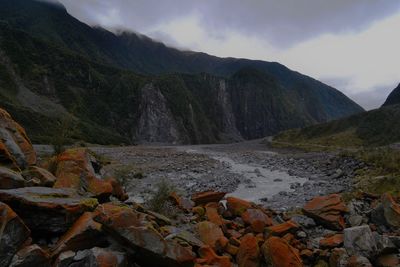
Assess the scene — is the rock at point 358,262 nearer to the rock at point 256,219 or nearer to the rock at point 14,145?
the rock at point 256,219

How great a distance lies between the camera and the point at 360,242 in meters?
11.8

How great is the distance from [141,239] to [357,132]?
114 meters

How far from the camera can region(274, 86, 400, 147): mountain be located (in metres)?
102

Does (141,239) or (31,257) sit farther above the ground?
(141,239)

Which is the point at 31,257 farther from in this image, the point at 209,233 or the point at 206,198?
the point at 206,198

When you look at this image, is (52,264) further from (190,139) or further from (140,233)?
(190,139)

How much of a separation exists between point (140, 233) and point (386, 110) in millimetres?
123338

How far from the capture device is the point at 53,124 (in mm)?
105938

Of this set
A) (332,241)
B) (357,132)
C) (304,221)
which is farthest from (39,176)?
(357,132)

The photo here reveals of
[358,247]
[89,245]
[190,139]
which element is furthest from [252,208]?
[190,139]

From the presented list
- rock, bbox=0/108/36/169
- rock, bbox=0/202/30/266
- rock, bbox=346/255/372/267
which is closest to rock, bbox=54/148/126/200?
rock, bbox=0/108/36/169

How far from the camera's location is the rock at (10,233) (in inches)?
315

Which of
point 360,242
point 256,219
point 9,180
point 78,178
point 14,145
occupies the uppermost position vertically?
point 14,145

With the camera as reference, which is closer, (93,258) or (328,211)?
(93,258)
